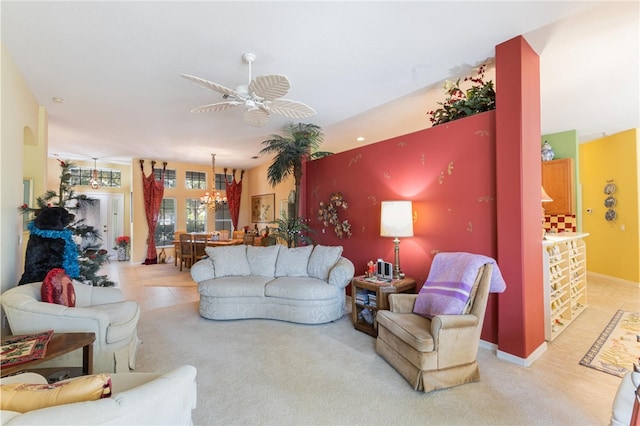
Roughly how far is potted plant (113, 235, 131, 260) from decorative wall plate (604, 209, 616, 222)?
38.5 ft

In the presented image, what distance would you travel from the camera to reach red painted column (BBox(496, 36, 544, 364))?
250 cm

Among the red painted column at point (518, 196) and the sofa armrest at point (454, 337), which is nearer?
the sofa armrest at point (454, 337)

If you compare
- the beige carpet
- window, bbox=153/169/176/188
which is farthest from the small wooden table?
window, bbox=153/169/176/188

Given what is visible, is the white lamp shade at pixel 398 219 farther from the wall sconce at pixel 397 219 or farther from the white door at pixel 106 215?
the white door at pixel 106 215

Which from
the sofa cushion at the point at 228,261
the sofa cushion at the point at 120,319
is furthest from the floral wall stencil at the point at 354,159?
the sofa cushion at the point at 120,319

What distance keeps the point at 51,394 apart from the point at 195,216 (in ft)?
28.0

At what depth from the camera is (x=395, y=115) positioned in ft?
15.0

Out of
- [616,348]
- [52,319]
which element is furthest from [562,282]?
[52,319]

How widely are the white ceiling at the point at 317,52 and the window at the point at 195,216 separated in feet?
14.2

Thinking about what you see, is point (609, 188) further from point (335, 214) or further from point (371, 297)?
point (371, 297)

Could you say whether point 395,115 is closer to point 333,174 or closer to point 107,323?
point 333,174

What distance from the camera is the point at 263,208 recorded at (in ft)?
28.8

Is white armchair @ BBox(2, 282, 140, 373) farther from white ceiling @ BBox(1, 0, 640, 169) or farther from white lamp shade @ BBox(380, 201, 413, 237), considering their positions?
white lamp shade @ BBox(380, 201, 413, 237)

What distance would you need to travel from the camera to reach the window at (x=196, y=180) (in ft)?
28.8
